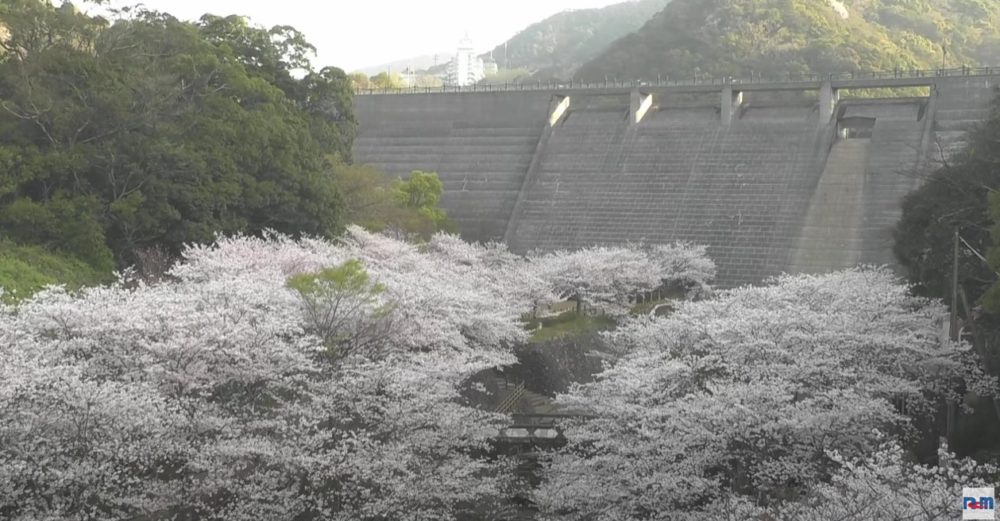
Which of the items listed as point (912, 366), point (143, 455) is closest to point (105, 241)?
point (143, 455)


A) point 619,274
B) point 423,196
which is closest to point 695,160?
point 619,274

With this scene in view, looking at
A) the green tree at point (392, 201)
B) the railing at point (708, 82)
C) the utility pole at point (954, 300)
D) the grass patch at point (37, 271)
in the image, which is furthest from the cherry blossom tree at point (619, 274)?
the grass patch at point (37, 271)

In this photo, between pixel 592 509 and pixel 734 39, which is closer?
pixel 592 509

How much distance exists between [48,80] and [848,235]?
71.5ft

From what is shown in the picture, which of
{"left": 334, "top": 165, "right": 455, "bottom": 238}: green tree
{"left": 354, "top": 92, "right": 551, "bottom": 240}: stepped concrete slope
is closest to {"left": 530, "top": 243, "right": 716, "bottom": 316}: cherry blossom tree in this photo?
{"left": 334, "top": 165, "right": 455, "bottom": 238}: green tree

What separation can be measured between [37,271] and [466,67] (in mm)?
113074

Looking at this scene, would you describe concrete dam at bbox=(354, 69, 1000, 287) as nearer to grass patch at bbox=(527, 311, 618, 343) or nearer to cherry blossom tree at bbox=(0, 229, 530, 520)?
grass patch at bbox=(527, 311, 618, 343)

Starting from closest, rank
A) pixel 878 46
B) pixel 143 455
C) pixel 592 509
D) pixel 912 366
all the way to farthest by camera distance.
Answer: pixel 143 455 < pixel 592 509 < pixel 912 366 < pixel 878 46

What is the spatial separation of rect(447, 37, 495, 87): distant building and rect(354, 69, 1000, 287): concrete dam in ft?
259

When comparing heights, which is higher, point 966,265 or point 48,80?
point 48,80

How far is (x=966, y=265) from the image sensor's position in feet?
60.2

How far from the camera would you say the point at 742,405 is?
13422mm

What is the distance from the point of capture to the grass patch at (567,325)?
82.9 feet

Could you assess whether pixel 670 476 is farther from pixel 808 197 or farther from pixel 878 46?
pixel 878 46
